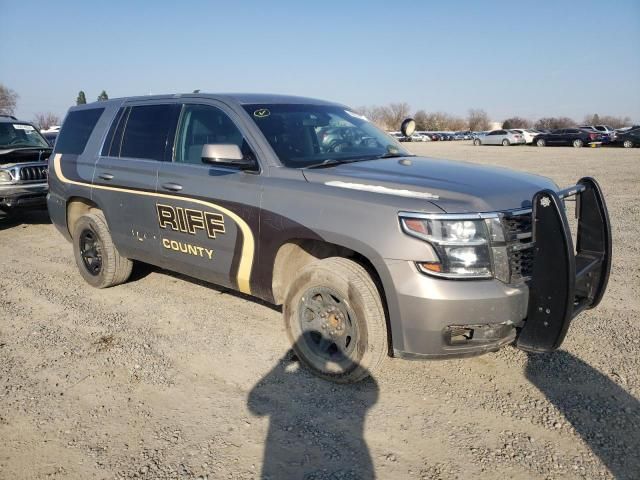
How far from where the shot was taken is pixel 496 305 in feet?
9.54

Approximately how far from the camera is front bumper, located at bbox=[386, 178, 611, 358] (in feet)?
9.42

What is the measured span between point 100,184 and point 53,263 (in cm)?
224

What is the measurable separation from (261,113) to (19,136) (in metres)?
7.68

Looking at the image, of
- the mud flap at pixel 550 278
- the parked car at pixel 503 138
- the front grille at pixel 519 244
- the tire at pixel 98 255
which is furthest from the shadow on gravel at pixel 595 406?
the parked car at pixel 503 138

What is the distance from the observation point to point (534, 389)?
3.37m

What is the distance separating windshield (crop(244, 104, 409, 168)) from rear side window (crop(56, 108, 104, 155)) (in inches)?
90.8

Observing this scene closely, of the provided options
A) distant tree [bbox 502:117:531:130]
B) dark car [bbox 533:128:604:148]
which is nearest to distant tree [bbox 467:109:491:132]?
distant tree [bbox 502:117:531:130]

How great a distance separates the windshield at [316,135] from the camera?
3.91m

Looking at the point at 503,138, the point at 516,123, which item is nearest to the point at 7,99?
the point at 503,138

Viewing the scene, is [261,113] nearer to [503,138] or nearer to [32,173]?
[32,173]

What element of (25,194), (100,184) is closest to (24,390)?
(100,184)

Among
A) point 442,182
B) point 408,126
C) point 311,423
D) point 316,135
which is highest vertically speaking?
point 408,126

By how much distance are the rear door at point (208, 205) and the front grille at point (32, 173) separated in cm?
563

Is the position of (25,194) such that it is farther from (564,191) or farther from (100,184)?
(564,191)
